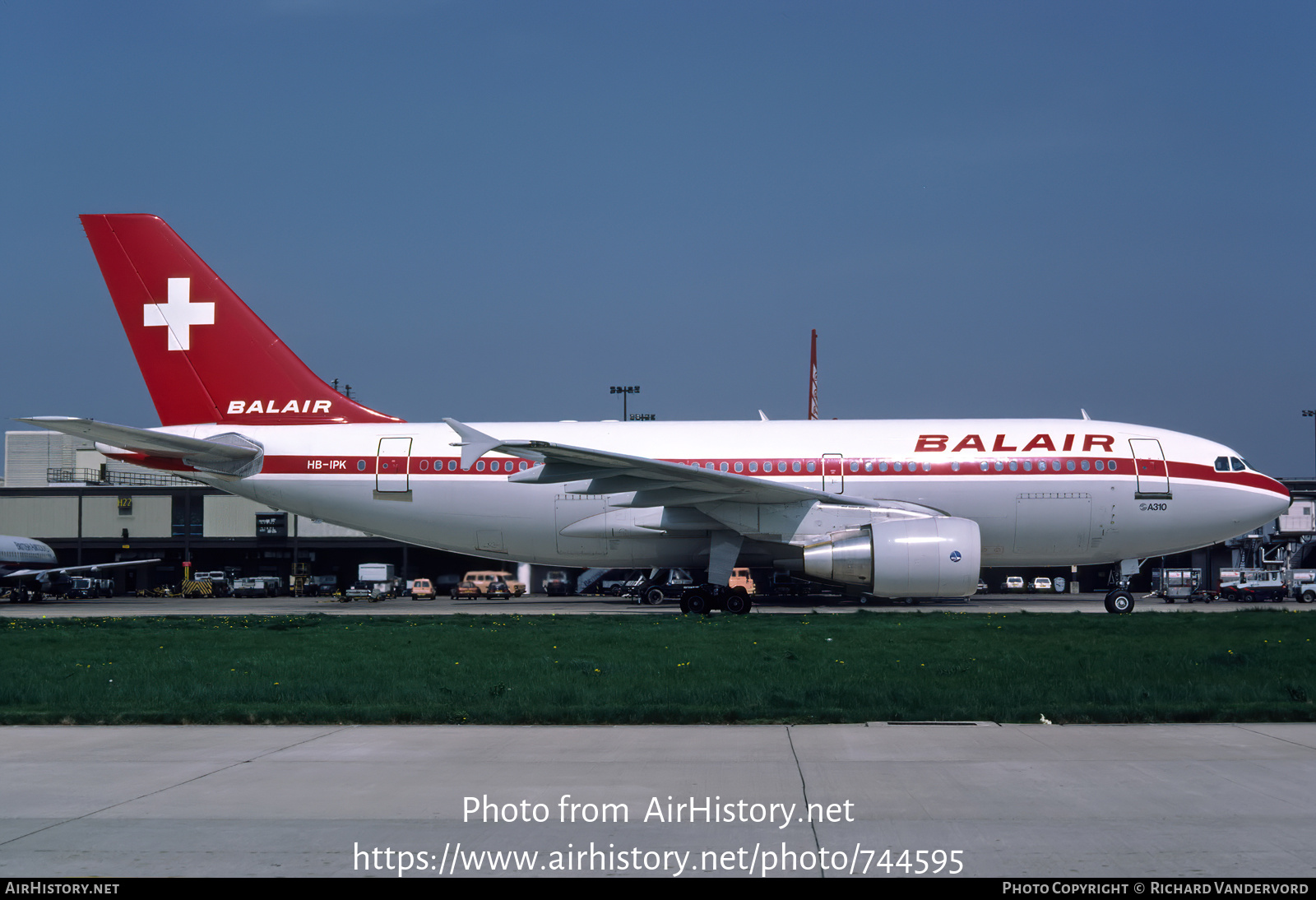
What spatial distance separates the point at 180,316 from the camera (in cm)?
2459

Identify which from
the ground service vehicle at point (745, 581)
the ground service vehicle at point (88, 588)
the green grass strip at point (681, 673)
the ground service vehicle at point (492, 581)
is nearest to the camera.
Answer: the green grass strip at point (681, 673)

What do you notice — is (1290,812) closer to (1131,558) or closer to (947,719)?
(947,719)

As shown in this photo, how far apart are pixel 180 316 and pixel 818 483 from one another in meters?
14.1

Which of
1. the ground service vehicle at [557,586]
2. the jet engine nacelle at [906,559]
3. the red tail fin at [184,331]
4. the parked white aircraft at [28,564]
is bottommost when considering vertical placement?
the ground service vehicle at [557,586]

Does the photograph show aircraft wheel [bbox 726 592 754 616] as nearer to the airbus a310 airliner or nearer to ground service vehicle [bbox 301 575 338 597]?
the airbus a310 airliner

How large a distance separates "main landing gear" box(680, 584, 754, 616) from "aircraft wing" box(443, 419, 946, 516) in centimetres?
200

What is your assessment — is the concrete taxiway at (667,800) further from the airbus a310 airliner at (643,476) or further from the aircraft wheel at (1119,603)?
the aircraft wheel at (1119,603)

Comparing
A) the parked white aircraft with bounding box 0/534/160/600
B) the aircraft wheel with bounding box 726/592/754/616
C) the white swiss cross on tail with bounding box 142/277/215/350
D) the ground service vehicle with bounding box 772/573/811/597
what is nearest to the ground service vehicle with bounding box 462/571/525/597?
the ground service vehicle with bounding box 772/573/811/597

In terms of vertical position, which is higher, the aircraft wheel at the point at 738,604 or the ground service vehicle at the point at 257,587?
the aircraft wheel at the point at 738,604

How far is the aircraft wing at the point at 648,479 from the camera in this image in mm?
19688

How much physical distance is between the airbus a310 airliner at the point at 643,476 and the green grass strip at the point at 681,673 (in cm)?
408

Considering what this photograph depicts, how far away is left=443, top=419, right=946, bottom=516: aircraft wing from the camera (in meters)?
19.7

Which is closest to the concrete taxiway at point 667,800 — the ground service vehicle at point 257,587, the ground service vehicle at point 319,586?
the ground service vehicle at point 319,586

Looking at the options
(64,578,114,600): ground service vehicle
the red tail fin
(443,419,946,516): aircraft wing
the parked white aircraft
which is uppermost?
the red tail fin
